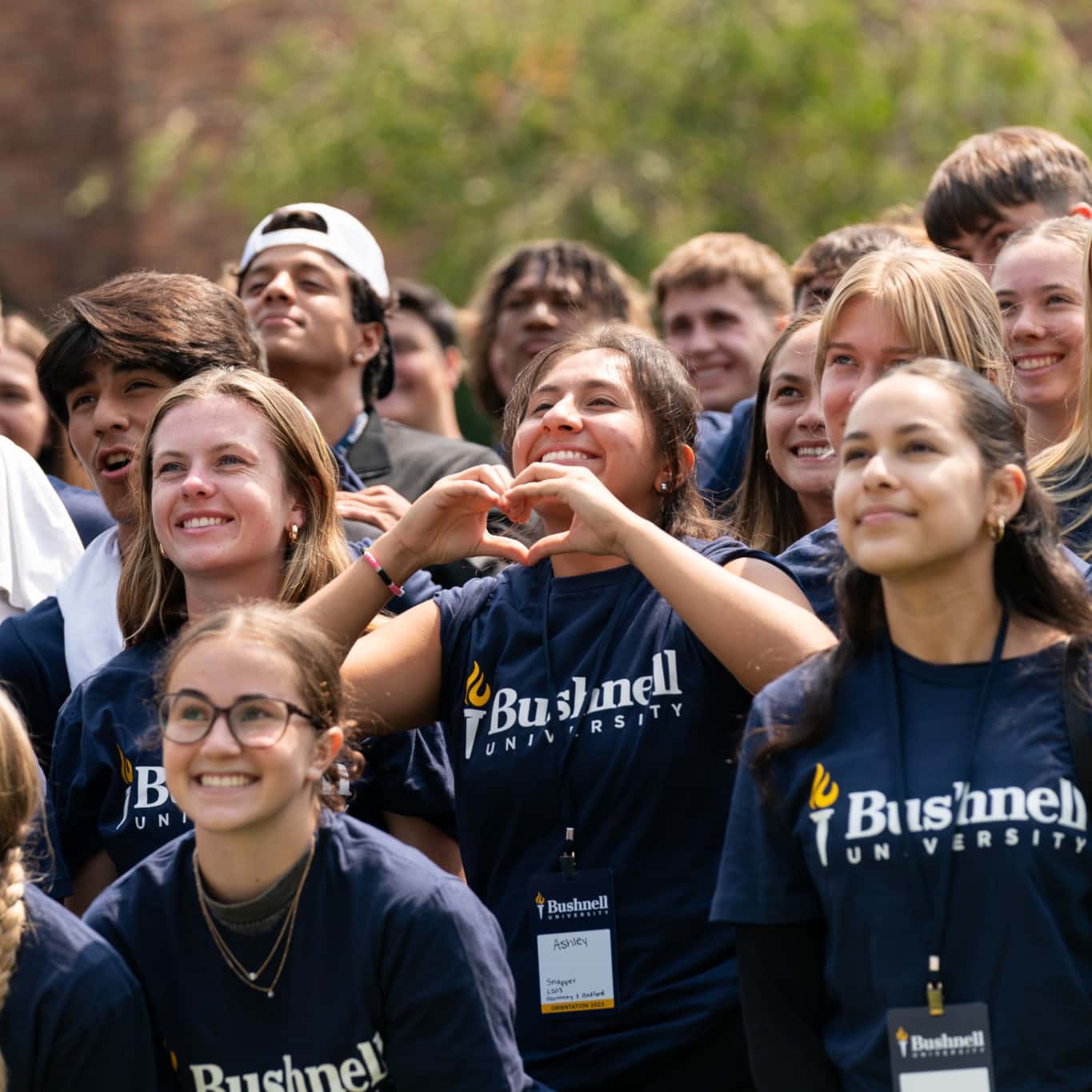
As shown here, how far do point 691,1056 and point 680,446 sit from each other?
3.90 feet

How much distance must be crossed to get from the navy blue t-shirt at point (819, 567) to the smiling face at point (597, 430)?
30cm

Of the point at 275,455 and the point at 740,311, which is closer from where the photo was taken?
Result: the point at 275,455

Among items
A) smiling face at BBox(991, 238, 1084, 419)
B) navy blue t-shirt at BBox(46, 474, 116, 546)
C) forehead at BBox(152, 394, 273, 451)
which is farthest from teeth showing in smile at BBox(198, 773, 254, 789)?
smiling face at BBox(991, 238, 1084, 419)

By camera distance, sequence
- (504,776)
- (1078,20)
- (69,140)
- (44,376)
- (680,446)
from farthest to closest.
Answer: (69,140) → (1078,20) → (44,376) → (680,446) → (504,776)

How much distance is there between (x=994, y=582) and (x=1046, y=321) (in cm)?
141

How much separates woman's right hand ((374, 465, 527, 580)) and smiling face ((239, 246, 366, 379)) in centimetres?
171

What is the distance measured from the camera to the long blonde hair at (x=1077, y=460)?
358cm

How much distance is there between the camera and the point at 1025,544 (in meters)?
2.89

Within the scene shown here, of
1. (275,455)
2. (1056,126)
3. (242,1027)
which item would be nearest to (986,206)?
(275,455)

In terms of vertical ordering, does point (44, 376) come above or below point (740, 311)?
below

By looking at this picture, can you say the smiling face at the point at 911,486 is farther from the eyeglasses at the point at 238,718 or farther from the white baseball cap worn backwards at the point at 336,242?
the white baseball cap worn backwards at the point at 336,242

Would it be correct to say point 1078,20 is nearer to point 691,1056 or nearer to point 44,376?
point 44,376

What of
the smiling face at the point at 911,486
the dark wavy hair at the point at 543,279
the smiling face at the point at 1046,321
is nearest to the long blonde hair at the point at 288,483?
the smiling face at the point at 911,486

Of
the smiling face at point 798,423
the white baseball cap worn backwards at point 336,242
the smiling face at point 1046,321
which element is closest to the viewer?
the smiling face at point 798,423
